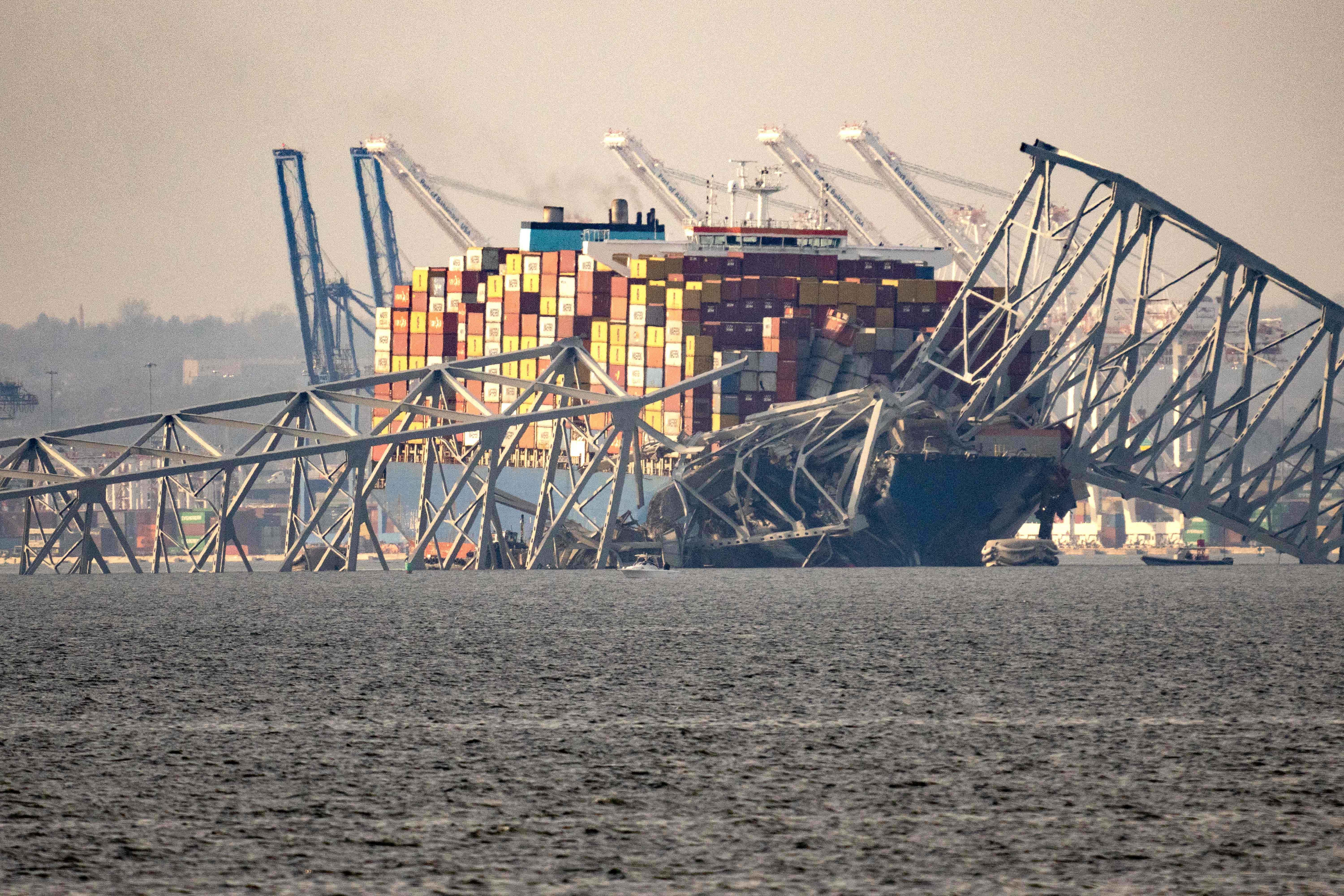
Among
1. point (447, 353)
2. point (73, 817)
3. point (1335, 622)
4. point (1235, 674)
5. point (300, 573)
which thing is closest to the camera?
point (73, 817)

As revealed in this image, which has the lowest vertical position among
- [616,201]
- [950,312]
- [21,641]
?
[21,641]

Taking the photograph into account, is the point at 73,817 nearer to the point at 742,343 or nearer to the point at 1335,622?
the point at 1335,622

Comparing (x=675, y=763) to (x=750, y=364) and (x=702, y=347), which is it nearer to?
(x=750, y=364)

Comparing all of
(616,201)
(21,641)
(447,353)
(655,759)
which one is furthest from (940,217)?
(655,759)

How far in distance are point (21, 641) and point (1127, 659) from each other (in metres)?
24.8

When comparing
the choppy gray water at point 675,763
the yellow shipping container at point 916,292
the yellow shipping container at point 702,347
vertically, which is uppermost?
the yellow shipping container at point 916,292

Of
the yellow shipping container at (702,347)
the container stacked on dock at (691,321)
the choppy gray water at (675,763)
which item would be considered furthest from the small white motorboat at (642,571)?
the choppy gray water at (675,763)

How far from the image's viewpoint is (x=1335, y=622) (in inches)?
1751

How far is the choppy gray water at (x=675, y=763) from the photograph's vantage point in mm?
12156

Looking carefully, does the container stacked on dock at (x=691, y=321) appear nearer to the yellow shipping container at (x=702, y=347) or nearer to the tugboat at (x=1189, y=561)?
the yellow shipping container at (x=702, y=347)

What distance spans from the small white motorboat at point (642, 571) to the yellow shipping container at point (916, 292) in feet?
84.6

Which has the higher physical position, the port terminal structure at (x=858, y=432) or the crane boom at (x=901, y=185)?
the crane boom at (x=901, y=185)

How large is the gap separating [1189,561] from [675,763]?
118241 millimetres

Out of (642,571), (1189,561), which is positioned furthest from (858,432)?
(1189,561)
